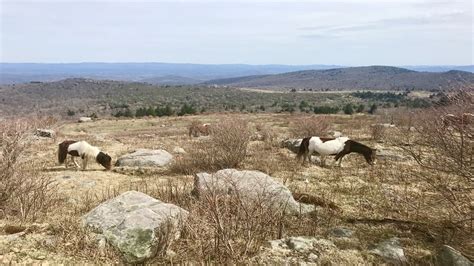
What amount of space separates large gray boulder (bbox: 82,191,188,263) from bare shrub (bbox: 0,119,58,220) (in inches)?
54.3

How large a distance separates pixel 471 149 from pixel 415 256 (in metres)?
1.78

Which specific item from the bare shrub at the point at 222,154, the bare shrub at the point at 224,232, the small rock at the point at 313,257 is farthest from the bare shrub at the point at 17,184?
the bare shrub at the point at 222,154

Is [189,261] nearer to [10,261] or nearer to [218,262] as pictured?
[218,262]

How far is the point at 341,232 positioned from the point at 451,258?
1963 mm

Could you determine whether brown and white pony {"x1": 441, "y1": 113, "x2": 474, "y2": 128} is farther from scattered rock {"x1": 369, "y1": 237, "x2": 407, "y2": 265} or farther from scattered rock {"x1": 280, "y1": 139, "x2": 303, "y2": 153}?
scattered rock {"x1": 280, "y1": 139, "x2": 303, "y2": 153}

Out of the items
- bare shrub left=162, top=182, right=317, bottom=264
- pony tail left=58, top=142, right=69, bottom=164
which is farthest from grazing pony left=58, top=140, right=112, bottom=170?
bare shrub left=162, top=182, right=317, bottom=264

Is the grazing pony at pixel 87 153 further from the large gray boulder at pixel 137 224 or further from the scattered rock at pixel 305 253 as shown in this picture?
the scattered rock at pixel 305 253

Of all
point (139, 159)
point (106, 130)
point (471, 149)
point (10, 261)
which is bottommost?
point (106, 130)

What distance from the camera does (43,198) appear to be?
8148 millimetres

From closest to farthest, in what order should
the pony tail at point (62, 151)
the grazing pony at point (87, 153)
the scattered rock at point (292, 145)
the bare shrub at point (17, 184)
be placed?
the bare shrub at point (17, 184)
the grazing pony at point (87, 153)
the pony tail at point (62, 151)
the scattered rock at point (292, 145)

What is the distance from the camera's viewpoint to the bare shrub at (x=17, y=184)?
25.8 ft

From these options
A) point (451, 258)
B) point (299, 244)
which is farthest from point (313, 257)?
point (451, 258)

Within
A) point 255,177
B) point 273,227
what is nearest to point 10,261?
point 273,227

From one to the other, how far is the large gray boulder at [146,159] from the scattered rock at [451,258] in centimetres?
1029
